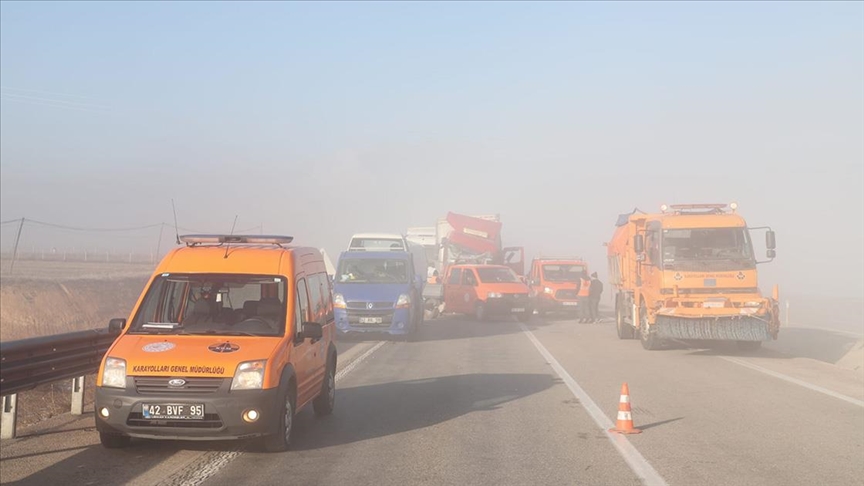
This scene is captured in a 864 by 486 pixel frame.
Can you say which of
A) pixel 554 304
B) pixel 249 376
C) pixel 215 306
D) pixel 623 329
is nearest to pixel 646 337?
pixel 623 329

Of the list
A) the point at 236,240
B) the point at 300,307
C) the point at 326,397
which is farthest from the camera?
the point at 326,397

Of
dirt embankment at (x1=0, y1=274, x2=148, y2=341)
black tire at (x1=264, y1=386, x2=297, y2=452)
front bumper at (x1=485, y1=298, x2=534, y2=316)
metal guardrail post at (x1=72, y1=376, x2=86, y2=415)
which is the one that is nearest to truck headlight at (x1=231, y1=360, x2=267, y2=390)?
black tire at (x1=264, y1=386, x2=297, y2=452)

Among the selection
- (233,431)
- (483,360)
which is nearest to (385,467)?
(233,431)

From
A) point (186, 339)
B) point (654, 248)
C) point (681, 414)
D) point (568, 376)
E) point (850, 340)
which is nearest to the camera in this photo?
point (186, 339)

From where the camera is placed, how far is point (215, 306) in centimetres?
896

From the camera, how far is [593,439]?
862cm

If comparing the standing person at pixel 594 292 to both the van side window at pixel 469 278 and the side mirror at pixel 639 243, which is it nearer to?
the van side window at pixel 469 278

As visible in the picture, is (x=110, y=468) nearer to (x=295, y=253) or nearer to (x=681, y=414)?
(x=295, y=253)

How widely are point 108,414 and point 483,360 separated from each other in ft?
33.5

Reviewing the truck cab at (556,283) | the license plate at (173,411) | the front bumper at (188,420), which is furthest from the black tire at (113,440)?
the truck cab at (556,283)

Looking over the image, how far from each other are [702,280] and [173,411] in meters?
13.3

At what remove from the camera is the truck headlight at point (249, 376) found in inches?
294

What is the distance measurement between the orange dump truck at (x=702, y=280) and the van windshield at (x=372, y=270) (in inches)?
255

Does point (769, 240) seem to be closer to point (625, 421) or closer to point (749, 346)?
point (749, 346)
